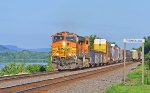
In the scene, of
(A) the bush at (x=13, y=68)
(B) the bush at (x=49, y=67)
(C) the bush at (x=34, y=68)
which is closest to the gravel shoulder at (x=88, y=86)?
(A) the bush at (x=13, y=68)

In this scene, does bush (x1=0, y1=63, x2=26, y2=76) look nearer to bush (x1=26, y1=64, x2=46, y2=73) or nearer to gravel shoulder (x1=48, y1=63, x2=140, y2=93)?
bush (x1=26, y1=64, x2=46, y2=73)

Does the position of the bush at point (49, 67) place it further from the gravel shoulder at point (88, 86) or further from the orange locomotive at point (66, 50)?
the gravel shoulder at point (88, 86)

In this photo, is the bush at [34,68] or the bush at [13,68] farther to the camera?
the bush at [34,68]

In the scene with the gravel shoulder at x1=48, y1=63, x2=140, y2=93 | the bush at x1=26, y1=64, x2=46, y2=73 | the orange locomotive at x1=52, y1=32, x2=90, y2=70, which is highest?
the orange locomotive at x1=52, y1=32, x2=90, y2=70

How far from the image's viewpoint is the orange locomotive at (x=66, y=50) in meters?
41.1

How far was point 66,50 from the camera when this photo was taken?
137 feet

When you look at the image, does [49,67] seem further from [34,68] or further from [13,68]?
[13,68]

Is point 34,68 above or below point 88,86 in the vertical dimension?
above

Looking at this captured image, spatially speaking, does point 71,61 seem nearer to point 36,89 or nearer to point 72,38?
point 72,38

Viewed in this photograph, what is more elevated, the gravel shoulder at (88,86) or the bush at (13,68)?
the bush at (13,68)

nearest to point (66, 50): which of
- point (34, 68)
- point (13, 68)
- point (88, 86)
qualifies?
point (34, 68)

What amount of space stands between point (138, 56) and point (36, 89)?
9808 centimetres

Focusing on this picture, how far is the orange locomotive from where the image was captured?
4108 centimetres

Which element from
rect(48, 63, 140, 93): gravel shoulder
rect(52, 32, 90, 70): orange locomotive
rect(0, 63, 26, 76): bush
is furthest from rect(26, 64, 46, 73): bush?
rect(48, 63, 140, 93): gravel shoulder
